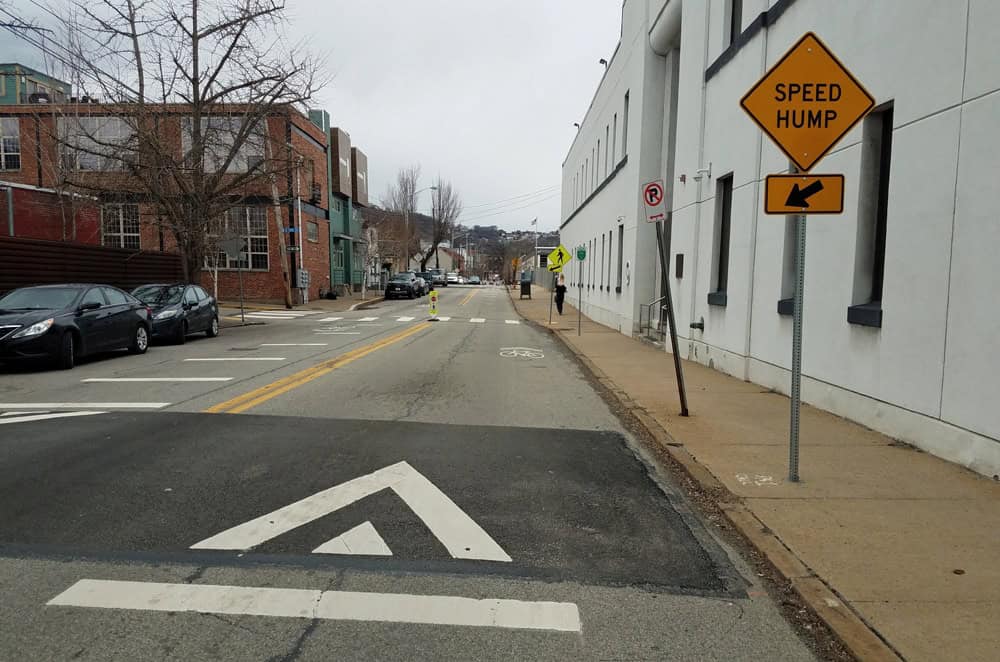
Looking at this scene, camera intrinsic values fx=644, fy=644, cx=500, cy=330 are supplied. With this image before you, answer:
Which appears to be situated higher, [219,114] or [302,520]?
[219,114]

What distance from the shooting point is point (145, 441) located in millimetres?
6332

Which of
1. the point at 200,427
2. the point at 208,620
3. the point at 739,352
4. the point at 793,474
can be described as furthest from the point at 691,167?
the point at 208,620

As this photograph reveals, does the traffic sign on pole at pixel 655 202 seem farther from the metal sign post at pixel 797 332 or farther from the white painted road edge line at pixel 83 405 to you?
the white painted road edge line at pixel 83 405

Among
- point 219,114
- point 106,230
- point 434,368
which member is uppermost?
point 219,114

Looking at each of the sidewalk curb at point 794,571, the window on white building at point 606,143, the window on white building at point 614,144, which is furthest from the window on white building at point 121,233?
the sidewalk curb at point 794,571

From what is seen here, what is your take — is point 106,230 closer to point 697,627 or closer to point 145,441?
point 145,441

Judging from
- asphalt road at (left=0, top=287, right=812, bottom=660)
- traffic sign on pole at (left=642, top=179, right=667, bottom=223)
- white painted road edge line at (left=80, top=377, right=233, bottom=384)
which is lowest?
white painted road edge line at (left=80, top=377, right=233, bottom=384)

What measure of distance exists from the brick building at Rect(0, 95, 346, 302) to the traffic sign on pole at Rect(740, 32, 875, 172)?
1731 cm

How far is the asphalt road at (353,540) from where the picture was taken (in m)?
3.00

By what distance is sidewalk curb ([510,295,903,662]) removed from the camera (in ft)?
9.56

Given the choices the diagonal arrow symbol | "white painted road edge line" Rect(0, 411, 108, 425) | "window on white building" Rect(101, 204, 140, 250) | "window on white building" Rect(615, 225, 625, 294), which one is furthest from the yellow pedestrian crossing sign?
"window on white building" Rect(101, 204, 140, 250)

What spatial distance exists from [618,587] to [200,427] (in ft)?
17.0

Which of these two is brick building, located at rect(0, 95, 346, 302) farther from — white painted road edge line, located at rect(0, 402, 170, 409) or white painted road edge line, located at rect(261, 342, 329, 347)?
white painted road edge line, located at rect(0, 402, 170, 409)

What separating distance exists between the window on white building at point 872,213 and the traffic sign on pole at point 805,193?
279cm
